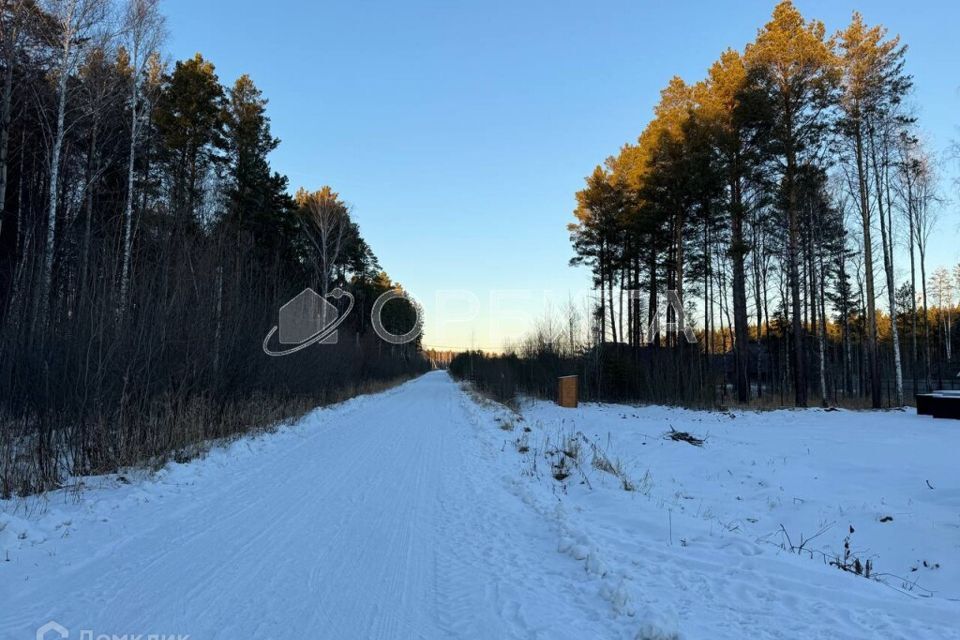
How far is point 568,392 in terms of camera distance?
21.6 m

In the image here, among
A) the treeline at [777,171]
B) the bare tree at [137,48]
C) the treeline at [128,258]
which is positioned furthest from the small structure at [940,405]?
the bare tree at [137,48]

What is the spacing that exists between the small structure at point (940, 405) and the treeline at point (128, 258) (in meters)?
21.7

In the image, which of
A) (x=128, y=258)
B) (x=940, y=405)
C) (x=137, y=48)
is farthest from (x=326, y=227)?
(x=940, y=405)

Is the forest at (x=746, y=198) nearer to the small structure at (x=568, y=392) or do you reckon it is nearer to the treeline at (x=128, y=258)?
the small structure at (x=568, y=392)

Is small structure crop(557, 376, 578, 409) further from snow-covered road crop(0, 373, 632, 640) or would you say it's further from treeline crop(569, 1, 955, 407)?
snow-covered road crop(0, 373, 632, 640)

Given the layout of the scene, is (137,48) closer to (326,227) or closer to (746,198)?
(326,227)

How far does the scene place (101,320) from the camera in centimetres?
726

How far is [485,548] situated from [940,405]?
19.4m

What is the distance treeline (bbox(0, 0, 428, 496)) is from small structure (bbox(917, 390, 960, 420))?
21663 mm

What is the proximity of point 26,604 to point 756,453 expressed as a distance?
40.3 feet

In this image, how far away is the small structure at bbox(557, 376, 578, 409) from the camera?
21.5 metres

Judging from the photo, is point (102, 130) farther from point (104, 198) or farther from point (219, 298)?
point (219, 298)

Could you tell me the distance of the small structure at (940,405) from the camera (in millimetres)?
15352

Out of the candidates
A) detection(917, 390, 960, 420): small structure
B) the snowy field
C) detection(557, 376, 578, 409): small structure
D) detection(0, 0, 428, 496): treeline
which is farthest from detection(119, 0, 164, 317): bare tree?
detection(917, 390, 960, 420): small structure
